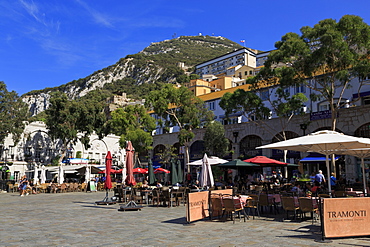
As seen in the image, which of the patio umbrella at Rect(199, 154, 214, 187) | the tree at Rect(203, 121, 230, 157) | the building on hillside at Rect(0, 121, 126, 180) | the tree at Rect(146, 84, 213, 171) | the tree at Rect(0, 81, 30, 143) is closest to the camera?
the patio umbrella at Rect(199, 154, 214, 187)

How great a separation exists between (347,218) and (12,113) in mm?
41292

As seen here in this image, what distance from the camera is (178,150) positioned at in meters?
40.3

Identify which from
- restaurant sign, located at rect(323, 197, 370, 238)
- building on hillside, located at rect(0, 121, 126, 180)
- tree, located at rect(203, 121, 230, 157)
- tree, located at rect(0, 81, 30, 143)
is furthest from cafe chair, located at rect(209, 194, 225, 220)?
tree, located at rect(0, 81, 30, 143)

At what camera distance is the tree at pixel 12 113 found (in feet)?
129

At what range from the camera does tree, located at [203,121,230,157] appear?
109ft

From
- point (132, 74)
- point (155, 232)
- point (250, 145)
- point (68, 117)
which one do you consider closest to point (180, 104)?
point (250, 145)

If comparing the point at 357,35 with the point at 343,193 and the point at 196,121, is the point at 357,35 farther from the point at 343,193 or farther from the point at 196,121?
the point at 196,121

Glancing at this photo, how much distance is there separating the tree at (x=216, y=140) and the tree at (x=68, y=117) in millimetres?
17662

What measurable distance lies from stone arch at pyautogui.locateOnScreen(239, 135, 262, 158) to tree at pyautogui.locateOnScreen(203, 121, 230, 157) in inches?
60.5

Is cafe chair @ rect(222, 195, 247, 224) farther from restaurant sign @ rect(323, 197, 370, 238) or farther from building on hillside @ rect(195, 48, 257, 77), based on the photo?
building on hillside @ rect(195, 48, 257, 77)

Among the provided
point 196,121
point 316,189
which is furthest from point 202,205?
point 196,121

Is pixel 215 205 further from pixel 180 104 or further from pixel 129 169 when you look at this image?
pixel 180 104

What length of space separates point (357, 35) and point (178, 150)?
24330 millimetres

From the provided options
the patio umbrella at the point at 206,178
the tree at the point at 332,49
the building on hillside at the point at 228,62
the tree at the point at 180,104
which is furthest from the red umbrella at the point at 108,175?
the building on hillside at the point at 228,62
